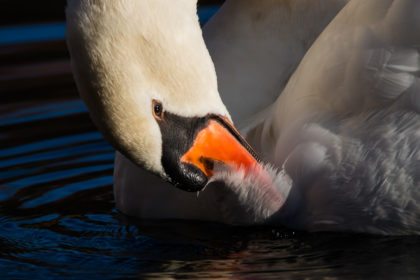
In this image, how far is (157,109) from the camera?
3.92m

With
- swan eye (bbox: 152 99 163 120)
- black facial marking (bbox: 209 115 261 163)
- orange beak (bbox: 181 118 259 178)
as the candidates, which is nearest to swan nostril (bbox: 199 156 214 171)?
orange beak (bbox: 181 118 259 178)

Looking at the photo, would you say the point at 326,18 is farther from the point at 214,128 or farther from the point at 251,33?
the point at 214,128

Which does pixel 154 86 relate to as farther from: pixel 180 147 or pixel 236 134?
pixel 236 134

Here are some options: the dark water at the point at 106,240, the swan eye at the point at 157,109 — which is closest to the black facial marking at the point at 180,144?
the swan eye at the point at 157,109

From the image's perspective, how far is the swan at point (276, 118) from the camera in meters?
3.80

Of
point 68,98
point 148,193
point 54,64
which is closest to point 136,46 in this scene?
point 148,193

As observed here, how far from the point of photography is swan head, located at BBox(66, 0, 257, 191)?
148 inches

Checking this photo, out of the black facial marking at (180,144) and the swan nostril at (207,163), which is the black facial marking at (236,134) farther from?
the swan nostril at (207,163)

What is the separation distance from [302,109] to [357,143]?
0.27m

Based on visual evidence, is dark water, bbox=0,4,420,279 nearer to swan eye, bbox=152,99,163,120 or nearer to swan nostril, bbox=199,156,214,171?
A: swan nostril, bbox=199,156,214,171

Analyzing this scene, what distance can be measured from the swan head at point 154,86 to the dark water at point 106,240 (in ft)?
1.32

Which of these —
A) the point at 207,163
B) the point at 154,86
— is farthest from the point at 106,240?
the point at 154,86

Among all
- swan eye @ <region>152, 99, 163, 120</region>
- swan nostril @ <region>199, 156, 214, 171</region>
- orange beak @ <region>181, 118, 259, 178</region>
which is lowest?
swan nostril @ <region>199, 156, 214, 171</region>

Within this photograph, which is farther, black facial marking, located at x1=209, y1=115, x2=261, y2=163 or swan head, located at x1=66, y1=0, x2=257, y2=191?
black facial marking, located at x1=209, y1=115, x2=261, y2=163
